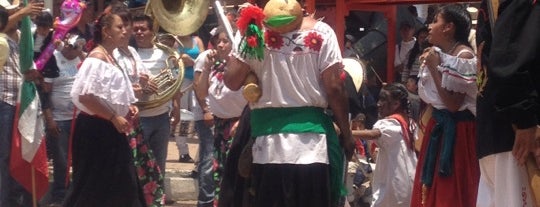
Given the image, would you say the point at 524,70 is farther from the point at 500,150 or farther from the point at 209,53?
the point at 209,53

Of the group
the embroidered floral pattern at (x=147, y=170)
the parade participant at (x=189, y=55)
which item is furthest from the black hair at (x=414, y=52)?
the embroidered floral pattern at (x=147, y=170)

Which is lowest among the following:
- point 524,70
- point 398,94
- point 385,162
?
point 385,162

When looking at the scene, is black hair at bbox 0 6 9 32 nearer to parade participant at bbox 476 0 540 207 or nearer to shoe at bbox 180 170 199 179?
shoe at bbox 180 170 199 179

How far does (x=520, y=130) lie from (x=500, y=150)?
20cm

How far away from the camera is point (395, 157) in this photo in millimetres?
8172

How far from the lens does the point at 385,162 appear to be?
8.21 meters

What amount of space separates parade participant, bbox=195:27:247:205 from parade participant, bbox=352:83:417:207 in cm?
107

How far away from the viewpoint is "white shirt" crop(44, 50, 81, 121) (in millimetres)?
10164

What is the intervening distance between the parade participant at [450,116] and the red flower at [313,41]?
1183mm

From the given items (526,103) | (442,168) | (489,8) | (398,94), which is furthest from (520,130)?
(398,94)

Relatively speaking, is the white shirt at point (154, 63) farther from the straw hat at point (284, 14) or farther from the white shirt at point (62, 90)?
the straw hat at point (284, 14)

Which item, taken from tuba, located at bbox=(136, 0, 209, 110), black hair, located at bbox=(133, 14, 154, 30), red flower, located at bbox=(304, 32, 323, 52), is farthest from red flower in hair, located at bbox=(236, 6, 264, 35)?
black hair, located at bbox=(133, 14, 154, 30)

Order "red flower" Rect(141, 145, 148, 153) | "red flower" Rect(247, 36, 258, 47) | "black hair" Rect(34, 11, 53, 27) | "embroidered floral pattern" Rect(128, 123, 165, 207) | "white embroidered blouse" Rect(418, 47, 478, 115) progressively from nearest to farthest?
"red flower" Rect(247, 36, 258, 47) < "white embroidered blouse" Rect(418, 47, 478, 115) < "embroidered floral pattern" Rect(128, 123, 165, 207) < "red flower" Rect(141, 145, 148, 153) < "black hair" Rect(34, 11, 53, 27)

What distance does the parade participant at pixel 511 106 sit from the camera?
181 inches
